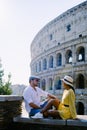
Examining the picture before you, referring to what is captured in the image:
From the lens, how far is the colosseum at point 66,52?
21750mm

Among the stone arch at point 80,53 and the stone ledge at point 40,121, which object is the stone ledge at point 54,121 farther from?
the stone arch at point 80,53

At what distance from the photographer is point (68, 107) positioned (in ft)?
16.7

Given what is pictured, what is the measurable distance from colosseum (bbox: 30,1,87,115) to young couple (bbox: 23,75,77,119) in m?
15.8

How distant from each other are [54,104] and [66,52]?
733 inches

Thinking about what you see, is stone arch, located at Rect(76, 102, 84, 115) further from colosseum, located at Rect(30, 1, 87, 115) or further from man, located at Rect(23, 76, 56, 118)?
man, located at Rect(23, 76, 56, 118)

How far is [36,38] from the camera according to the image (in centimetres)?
3031

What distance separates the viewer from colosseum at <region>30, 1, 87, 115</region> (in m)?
21.8

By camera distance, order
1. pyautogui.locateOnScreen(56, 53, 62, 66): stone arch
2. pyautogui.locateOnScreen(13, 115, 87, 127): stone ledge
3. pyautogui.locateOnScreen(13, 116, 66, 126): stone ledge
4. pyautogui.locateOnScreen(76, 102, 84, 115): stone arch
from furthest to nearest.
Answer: pyautogui.locateOnScreen(56, 53, 62, 66): stone arch, pyautogui.locateOnScreen(76, 102, 84, 115): stone arch, pyautogui.locateOnScreen(13, 116, 66, 126): stone ledge, pyautogui.locateOnScreen(13, 115, 87, 127): stone ledge

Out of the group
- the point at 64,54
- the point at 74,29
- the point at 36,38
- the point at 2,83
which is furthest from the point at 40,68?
the point at 2,83

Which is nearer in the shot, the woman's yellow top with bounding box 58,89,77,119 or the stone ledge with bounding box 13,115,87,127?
the stone ledge with bounding box 13,115,87,127

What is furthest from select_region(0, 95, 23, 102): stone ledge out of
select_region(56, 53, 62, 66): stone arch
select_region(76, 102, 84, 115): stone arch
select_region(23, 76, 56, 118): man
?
select_region(56, 53, 62, 66): stone arch

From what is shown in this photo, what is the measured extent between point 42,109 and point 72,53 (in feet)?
58.6

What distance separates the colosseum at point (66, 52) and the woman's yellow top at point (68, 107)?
16138 mm

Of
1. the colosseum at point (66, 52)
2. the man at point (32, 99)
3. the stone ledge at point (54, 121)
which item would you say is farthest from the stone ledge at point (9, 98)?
the colosseum at point (66, 52)
